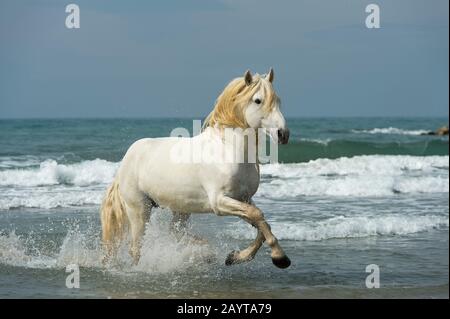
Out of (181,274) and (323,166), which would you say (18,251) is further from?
(323,166)

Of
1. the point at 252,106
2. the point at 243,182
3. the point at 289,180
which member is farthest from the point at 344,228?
the point at 289,180

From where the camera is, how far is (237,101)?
5.54 metres

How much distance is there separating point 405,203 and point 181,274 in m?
6.49

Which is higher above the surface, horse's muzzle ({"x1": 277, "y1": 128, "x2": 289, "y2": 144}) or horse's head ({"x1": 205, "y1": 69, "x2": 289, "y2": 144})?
horse's head ({"x1": 205, "y1": 69, "x2": 289, "y2": 144})

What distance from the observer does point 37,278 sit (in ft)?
20.5

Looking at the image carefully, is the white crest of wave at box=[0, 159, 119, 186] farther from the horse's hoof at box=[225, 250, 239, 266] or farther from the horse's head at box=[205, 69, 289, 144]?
the horse's head at box=[205, 69, 289, 144]

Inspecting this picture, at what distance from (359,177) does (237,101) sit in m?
11.8

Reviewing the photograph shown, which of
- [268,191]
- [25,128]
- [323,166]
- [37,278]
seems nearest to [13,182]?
[268,191]

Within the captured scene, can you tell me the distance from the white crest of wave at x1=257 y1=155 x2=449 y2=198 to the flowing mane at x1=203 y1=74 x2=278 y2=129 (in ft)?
22.8

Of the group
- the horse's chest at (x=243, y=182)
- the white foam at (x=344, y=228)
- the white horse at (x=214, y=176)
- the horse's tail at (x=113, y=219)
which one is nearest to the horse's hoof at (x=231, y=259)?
the white horse at (x=214, y=176)

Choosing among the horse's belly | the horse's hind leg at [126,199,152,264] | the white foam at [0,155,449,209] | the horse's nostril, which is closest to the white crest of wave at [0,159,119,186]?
the white foam at [0,155,449,209]

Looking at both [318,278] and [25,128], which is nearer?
[318,278]

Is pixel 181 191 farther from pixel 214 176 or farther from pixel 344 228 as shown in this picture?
pixel 344 228

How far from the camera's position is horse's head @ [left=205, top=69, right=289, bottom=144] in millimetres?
5336
